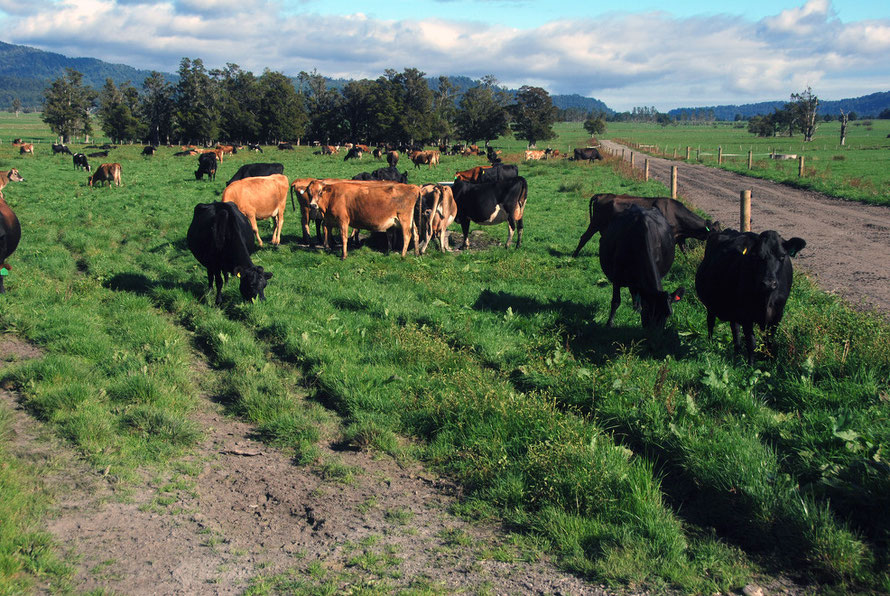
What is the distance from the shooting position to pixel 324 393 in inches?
271

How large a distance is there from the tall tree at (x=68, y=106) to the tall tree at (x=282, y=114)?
2329cm

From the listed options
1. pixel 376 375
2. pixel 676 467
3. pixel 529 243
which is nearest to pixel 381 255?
pixel 529 243

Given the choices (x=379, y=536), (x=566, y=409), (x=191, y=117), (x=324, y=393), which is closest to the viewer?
(x=379, y=536)

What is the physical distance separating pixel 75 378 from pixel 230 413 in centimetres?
195

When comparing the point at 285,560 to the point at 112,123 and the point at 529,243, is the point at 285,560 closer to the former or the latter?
the point at 529,243

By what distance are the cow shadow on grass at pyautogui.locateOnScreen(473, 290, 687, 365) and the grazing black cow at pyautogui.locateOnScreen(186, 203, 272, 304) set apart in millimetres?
3476

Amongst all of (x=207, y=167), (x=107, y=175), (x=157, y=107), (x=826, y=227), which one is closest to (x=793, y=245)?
(x=826, y=227)

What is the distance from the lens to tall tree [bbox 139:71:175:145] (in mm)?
85938

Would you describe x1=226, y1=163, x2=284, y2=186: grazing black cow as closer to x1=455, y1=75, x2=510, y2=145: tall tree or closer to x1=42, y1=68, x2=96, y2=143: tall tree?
x1=455, y1=75, x2=510, y2=145: tall tree

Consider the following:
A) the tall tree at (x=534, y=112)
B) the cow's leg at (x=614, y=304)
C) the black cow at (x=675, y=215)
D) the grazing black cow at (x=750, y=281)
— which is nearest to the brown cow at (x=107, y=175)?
the black cow at (x=675, y=215)

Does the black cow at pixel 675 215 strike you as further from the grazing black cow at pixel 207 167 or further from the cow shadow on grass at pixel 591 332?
the grazing black cow at pixel 207 167

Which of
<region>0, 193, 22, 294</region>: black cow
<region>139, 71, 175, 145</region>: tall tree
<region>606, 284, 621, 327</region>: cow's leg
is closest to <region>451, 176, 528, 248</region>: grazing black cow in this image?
<region>606, 284, 621, 327</region>: cow's leg

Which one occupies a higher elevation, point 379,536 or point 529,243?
point 529,243

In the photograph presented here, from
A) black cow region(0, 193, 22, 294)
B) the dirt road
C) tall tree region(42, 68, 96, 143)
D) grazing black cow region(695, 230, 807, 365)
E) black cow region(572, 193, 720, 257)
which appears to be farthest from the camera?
tall tree region(42, 68, 96, 143)
